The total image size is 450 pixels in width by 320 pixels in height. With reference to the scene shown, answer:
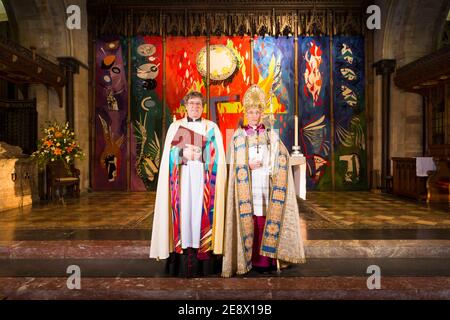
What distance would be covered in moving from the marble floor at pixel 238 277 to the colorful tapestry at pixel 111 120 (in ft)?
10.7

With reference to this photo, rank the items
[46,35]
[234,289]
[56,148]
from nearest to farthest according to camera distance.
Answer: [234,289] → [56,148] → [46,35]

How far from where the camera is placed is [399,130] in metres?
9.42

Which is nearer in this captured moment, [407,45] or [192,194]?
[192,194]

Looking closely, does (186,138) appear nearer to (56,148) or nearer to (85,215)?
(85,215)

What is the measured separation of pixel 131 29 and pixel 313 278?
28.4 feet

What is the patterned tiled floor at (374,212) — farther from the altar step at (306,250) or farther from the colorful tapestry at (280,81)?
the colorful tapestry at (280,81)

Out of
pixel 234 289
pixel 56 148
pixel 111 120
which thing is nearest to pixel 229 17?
pixel 111 120

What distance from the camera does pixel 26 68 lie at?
23.5ft

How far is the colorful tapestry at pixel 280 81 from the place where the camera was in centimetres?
998

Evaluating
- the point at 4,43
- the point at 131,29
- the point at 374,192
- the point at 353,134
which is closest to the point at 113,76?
the point at 131,29

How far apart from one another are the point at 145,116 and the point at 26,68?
3378mm

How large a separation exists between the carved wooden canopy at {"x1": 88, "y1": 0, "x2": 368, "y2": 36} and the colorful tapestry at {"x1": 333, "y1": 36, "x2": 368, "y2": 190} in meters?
0.95

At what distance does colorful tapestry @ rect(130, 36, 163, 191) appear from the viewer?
10039mm

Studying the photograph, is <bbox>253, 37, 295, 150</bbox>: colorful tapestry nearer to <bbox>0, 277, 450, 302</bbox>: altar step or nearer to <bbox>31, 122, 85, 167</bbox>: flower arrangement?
<bbox>31, 122, 85, 167</bbox>: flower arrangement
